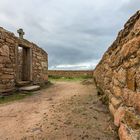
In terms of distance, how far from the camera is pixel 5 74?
6.88m

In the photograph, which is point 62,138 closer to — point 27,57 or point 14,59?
point 14,59

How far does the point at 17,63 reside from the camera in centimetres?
775

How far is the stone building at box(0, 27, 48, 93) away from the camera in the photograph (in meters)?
6.82

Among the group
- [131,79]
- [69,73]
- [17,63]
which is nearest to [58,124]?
[131,79]

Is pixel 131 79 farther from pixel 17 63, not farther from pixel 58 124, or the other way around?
pixel 17 63

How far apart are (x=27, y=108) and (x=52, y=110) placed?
85cm

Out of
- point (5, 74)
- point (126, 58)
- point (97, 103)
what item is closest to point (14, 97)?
point (5, 74)

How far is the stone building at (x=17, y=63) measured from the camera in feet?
22.4

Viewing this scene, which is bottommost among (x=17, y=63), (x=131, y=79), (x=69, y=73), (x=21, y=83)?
(x=21, y=83)

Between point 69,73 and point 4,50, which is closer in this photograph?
point 4,50

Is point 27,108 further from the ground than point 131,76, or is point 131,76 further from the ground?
point 131,76

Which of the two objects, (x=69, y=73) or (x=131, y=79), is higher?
(x=69, y=73)

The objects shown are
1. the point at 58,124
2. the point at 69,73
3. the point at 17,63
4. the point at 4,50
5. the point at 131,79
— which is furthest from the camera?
the point at 69,73

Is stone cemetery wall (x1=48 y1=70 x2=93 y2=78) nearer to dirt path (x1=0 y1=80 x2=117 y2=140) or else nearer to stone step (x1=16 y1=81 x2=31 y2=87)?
stone step (x1=16 y1=81 x2=31 y2=87)
